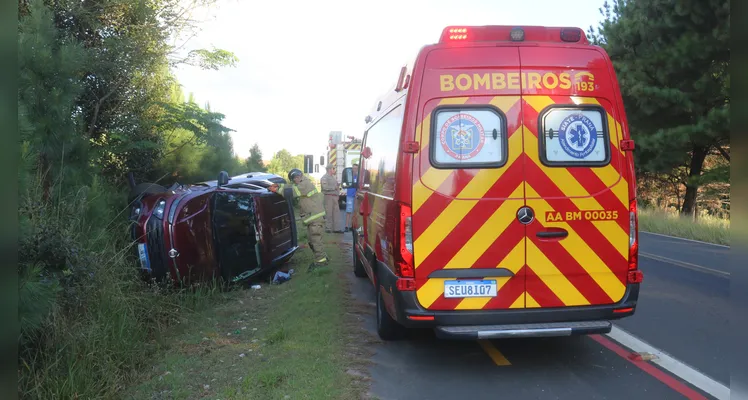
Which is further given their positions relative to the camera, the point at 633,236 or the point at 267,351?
the point at 267,351

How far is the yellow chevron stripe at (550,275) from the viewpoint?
4.36 metres

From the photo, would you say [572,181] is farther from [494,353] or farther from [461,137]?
[494,353]

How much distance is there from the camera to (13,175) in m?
1.81

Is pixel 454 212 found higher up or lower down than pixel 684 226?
higher up

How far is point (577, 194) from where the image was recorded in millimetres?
4402

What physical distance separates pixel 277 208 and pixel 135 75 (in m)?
3.38

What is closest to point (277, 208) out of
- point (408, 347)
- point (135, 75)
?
point (135, 75)

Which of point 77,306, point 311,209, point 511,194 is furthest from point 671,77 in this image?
point 77,306

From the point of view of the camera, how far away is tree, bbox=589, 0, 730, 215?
598 inches

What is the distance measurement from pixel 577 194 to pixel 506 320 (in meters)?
1.18

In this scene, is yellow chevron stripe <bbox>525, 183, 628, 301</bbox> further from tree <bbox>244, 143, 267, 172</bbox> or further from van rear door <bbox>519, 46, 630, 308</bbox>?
tree <bbox>244, 143, 267, 172</bbox>

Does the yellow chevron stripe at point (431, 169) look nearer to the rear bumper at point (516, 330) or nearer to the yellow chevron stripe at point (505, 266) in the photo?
the yellow chevron stripe at point (505, 266)

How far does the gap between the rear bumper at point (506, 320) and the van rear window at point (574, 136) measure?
122 centimetres

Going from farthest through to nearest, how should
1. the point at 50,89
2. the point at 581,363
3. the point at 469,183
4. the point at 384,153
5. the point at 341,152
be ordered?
the point at 341,152
the point at 384,153
the point at 50,89
the point at 581,363
the point at 469,183
